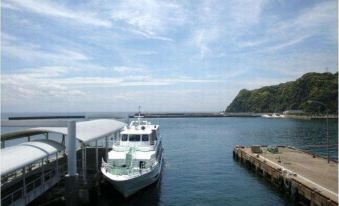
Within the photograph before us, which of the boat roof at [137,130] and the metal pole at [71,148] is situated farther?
the boat roof at [137,130]

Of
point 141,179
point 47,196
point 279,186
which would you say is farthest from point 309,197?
point 47,196

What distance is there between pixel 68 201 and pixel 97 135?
8521mm

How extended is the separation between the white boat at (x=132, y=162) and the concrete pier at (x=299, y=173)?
477 inches

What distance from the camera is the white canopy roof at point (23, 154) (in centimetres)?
2052

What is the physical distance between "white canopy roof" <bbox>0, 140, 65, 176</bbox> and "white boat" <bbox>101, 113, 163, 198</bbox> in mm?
5499

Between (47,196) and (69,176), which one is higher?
(69,176)

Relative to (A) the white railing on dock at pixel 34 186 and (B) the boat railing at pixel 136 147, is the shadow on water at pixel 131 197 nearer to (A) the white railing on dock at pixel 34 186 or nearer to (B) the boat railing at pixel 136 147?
(B) the boat railing at pixel 136 147

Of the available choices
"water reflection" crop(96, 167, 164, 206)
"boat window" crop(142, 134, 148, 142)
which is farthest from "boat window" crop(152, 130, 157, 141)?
"water reflection" crop(96, 167, 164, 206)

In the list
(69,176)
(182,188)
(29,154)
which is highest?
(29,154)

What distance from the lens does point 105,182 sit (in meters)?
34.2

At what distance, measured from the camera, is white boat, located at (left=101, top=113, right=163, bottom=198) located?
102 feet

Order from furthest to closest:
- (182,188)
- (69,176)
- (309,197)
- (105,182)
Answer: (182,188) < (105,182) < (309,197) < (69,176)

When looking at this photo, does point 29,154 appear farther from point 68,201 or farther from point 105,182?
point 105,182

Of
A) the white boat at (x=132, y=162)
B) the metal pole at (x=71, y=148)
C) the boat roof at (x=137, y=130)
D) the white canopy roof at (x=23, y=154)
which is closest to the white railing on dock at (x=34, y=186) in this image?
the white canopy roof at (x=23, y=154)
